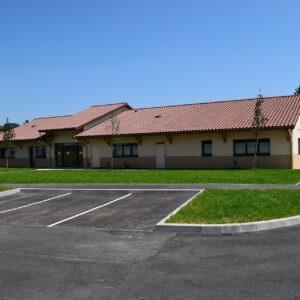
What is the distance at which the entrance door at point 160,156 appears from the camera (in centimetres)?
2912

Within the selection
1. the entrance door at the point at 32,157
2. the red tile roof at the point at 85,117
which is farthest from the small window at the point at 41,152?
the red tile roof at the point at 85,117

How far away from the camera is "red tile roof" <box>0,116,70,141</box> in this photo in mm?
36562

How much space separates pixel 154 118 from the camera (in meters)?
32.8

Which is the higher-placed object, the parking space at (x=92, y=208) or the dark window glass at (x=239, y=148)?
the dark window glass at (x=239, y=148)

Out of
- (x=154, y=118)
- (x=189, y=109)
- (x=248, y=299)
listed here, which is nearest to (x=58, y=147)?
(x=154, y=118)

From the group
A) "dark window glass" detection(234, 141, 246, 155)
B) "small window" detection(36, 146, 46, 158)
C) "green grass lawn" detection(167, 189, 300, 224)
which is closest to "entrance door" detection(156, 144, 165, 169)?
"dark window glass" detection(234, 141, 246, 155)

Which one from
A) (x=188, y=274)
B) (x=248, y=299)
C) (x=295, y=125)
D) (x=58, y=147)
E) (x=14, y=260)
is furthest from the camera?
(x=58, y=147)

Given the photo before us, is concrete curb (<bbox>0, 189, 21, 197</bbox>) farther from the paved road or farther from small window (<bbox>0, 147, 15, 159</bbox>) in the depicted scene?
small window (<bbox>0, 147, 15, 159</bbox>)

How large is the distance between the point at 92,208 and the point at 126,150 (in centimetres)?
1983

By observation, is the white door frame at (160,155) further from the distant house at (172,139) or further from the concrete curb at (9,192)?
the concrete curb at (9,192)

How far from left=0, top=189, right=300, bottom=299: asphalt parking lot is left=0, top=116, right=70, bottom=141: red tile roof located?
27.8 m

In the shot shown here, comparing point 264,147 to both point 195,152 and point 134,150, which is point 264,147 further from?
point 134,150

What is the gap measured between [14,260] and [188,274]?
303cm

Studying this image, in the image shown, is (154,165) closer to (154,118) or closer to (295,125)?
(154,118)
